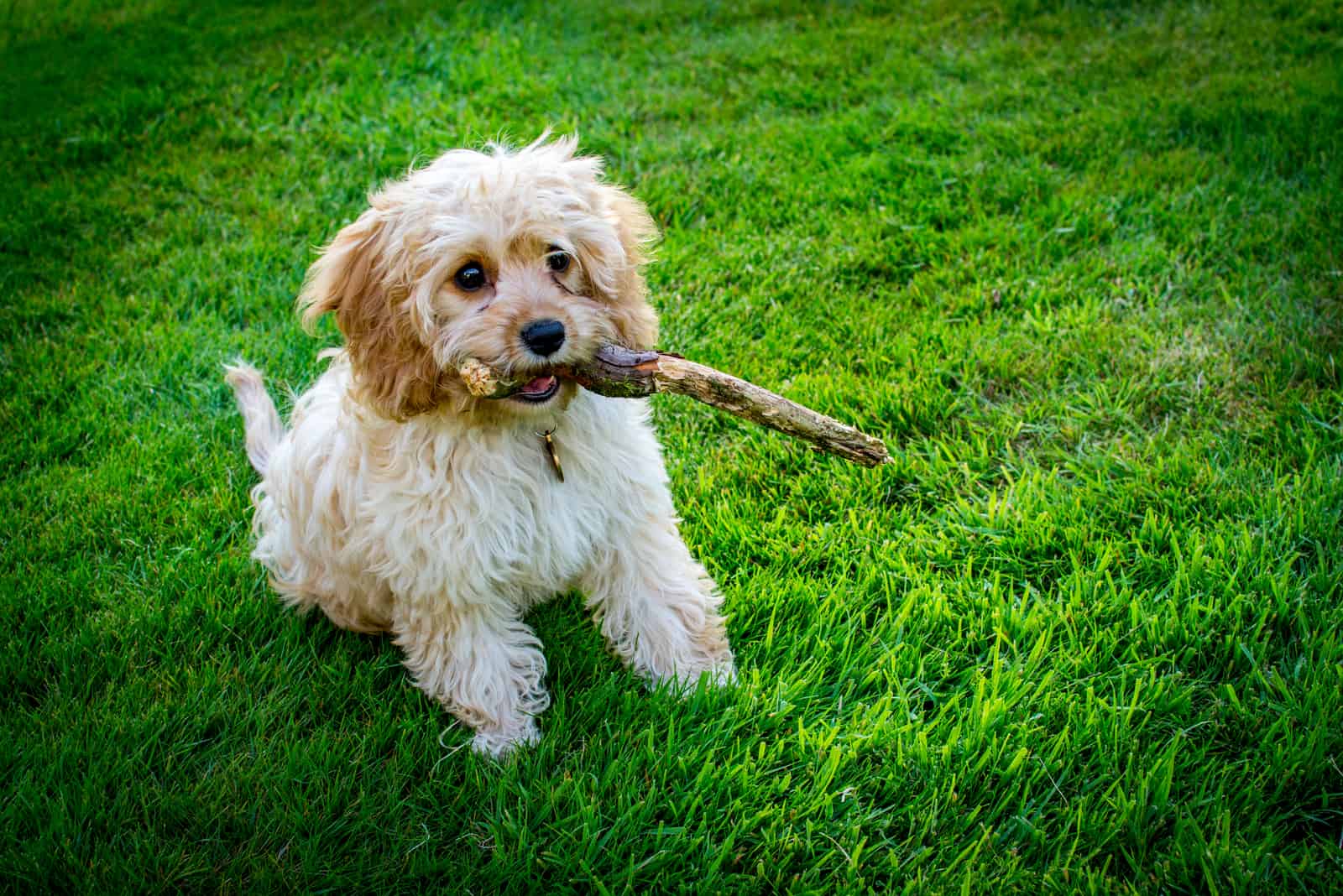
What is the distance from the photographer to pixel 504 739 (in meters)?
2.85

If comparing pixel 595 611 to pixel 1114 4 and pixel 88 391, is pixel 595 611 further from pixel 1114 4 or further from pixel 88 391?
pixel 1114 4

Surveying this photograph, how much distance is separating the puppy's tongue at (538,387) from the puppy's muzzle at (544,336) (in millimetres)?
114

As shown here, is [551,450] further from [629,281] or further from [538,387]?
[629,281]

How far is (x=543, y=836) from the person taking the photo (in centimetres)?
253

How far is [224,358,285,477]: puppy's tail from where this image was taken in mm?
3869

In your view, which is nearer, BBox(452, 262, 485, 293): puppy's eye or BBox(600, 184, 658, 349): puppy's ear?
BBox(452, 262, 485, 293): puppy's eye

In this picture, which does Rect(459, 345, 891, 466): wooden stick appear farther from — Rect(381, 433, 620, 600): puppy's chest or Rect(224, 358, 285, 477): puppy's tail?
Rect(224, 358, 285, 477): puppy's tail

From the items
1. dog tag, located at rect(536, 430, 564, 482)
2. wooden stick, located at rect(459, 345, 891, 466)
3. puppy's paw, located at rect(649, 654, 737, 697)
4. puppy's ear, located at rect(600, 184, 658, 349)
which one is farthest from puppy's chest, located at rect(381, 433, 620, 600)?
puppy's paw, located at rect(649, 654, 737, 697)

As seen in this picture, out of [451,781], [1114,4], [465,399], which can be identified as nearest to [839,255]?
[465,399]

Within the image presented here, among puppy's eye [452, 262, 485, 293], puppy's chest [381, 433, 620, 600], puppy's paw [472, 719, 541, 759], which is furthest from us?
puppy's paw [472, 719, 541, 759]

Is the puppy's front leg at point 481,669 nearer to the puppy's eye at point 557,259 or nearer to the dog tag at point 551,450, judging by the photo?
the dog tag at point 551,450

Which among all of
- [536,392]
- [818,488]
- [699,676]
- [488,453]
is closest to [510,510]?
[488,453]

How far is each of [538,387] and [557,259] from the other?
1.19 feet

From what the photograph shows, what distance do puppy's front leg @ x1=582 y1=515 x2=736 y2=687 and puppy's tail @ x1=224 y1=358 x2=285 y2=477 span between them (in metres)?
1.60
